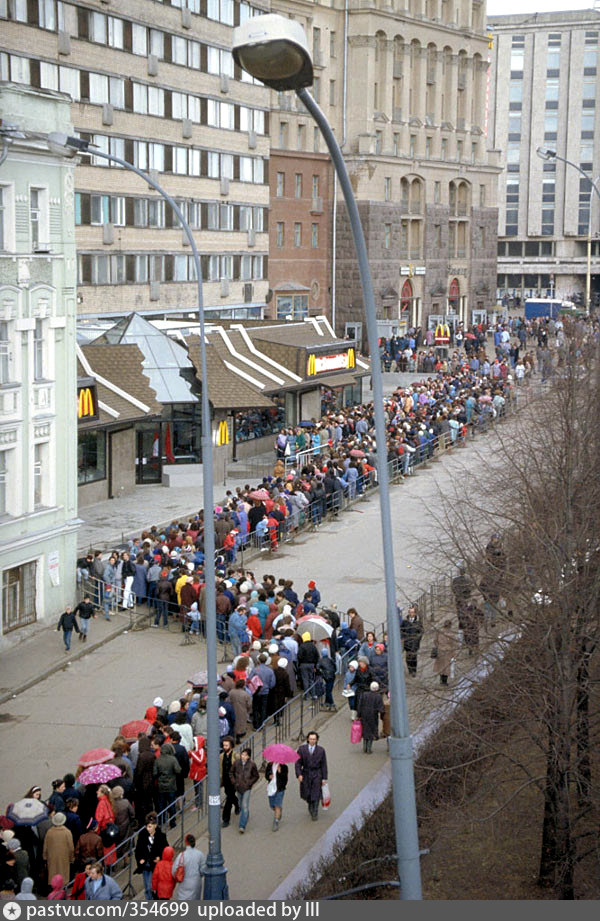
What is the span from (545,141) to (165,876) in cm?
11060

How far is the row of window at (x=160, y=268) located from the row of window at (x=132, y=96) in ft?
19.1

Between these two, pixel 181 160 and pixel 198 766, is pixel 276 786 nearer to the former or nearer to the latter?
pixel 198 766

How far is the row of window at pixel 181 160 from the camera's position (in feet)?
171

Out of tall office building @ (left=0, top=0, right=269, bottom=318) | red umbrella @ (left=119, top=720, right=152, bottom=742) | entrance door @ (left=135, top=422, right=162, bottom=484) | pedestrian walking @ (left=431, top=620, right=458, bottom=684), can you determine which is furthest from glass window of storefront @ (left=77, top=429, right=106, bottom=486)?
pedestrian walking @ (left=431, top=620, right=458, bottom=684)

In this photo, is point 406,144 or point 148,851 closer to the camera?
point 148,851

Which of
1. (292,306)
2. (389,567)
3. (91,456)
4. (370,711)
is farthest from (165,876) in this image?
(292,306)

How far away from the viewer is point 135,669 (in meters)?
25.4

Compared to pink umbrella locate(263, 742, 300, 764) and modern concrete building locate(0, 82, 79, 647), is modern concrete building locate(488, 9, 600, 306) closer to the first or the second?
modern concrete building locate(0, 82, 79, 647)

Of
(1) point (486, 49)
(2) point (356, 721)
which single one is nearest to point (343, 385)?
(2) point (356, 721)

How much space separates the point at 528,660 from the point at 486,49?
75.9 metres

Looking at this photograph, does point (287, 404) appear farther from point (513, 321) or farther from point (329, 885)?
point (513, 321)

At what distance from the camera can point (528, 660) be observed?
700 inches

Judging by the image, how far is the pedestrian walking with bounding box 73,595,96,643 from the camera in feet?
87.0

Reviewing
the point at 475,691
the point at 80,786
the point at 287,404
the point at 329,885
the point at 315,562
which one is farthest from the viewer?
the point at 287,404
